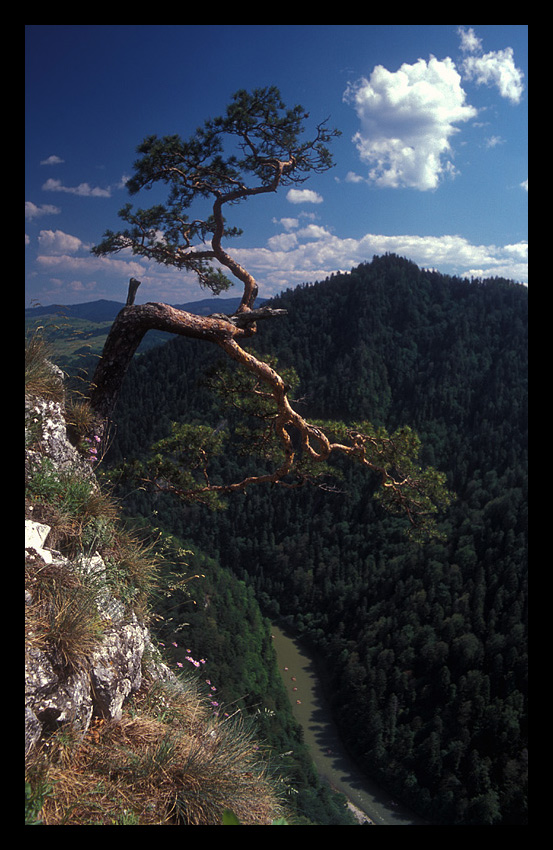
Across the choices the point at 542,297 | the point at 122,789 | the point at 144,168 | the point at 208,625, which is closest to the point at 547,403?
the point at 542,297

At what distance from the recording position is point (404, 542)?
6319 centimetres

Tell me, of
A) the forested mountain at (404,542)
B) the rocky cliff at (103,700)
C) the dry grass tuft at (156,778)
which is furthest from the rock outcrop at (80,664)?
the forested mountain at (404,542)

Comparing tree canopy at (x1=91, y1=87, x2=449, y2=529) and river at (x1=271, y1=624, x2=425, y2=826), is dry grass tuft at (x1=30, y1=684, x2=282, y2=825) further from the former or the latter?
river at (x1=271, y1=624, x2=425, y2=826)

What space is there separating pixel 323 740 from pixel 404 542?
81.3 ft

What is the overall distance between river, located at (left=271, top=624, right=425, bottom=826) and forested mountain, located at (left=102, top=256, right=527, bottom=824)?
1555mm

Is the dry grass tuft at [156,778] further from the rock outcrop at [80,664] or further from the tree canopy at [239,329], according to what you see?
the tree canopy at [239,329]

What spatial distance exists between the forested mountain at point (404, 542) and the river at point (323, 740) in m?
1.55

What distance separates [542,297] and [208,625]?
37806 millimetres

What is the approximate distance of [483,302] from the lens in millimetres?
103312

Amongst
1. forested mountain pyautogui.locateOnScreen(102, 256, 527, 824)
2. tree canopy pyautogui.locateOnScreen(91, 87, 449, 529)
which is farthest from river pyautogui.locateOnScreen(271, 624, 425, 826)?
tree canopy pyautogui.locateOnScreen(91, 87, 449, 529)

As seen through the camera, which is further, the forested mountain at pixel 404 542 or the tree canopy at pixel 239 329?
the forested mountain at pixel 404 542

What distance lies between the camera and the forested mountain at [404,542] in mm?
47156

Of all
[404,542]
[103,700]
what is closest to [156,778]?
[103,700]
